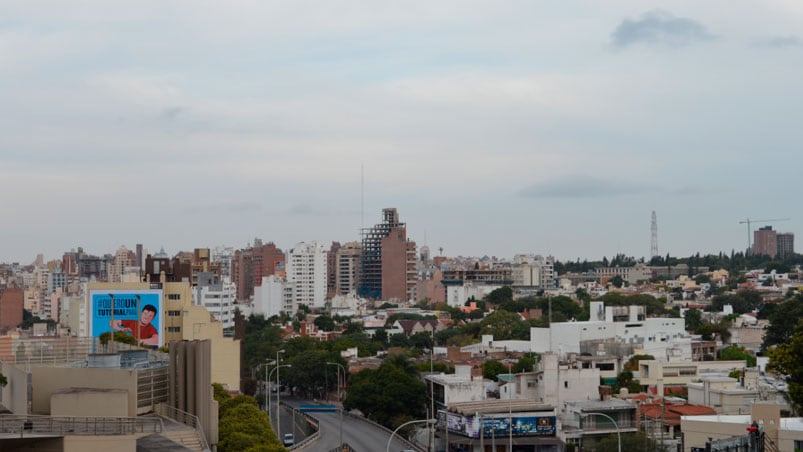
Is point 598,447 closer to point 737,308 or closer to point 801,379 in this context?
point 801,379

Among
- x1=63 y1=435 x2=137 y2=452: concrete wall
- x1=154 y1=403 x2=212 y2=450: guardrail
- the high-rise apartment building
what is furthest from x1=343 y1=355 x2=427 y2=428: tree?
the high-rise apartment building

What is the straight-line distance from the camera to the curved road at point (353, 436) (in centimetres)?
5922

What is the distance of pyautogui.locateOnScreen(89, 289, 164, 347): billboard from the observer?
76.9m

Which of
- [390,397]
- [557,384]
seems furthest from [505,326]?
[557,384]

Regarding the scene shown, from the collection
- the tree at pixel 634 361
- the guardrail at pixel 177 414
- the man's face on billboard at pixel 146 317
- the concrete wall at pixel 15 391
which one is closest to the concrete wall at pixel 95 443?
the concrete wall at pixel 15 391

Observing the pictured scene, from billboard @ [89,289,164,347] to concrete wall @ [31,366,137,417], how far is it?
156 ft

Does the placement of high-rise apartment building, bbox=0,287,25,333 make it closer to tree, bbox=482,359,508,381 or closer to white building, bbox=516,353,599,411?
tree, bbox=482,359,508,381

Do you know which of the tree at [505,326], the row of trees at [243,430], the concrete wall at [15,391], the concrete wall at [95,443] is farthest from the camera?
the tree at [505,326]

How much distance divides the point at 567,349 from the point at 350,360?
57.9ft

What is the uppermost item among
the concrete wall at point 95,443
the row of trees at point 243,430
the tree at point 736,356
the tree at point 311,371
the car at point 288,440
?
the concrete wall at point 95,443

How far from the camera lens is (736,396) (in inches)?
2323

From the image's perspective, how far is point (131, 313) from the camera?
78562mm

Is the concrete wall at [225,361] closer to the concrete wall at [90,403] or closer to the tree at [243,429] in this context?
the tree at [243,429]

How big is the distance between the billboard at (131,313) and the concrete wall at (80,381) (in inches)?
1868
